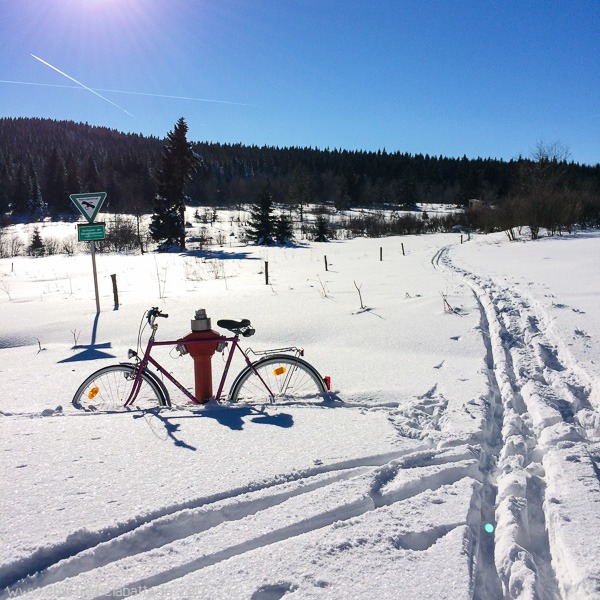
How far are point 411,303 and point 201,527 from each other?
22.0ft

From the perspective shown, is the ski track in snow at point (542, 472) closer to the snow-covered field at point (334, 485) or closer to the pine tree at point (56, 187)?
the snow-covered field at point (334, 485)

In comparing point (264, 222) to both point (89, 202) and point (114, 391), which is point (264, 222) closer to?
point (89, 202)

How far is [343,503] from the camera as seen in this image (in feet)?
7.74

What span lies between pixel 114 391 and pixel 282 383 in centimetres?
162

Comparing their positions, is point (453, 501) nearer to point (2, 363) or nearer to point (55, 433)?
point (55, 433)

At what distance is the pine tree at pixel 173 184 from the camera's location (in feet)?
110

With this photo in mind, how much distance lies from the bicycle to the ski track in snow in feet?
5.56

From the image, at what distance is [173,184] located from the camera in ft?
112

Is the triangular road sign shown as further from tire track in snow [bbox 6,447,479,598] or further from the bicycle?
tire track in snow [bbox 6,447,479,598]

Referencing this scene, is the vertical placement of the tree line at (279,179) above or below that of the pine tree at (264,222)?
above

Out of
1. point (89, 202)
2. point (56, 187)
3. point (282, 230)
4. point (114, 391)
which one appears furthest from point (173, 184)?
point (56, 187)

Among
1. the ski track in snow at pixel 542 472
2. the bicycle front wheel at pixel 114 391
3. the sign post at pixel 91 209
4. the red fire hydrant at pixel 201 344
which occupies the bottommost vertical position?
the ski track in snow at pixel 542 472

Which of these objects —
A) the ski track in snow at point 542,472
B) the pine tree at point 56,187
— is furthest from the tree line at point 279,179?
the ski track in snow at point 542,472

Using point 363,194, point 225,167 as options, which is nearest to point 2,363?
point 363,194
